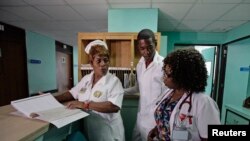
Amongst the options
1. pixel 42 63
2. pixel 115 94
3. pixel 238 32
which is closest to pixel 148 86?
pixel 115 94

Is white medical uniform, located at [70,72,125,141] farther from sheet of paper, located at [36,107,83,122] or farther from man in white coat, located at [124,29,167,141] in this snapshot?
man in white coat, located at [124,29,167,141]

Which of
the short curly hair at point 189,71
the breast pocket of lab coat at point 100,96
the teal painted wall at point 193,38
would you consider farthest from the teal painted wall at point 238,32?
the breast pocket of lab coat at point 100,96

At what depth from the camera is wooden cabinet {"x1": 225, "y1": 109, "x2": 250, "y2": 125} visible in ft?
6.93

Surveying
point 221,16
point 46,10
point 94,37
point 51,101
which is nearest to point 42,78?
point 46,10

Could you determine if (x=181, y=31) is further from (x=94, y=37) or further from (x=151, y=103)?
(x=151, y=103)

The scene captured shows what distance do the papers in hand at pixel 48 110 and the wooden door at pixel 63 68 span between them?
6215mm

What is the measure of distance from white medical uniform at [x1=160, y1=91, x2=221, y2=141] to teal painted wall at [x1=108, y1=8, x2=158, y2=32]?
2.37 meters

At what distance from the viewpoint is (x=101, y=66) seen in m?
1.30

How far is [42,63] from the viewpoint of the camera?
18.7 ft

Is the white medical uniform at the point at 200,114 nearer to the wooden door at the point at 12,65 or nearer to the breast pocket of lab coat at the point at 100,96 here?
the breast pocket of lab coat at the point at 100,96

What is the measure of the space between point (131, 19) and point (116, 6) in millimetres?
379

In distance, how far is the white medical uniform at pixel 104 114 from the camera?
122cm

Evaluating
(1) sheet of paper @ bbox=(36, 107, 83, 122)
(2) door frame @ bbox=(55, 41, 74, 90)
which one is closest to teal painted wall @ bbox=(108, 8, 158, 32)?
(1) sheet of paper @ bbox=(36, 107, 83, 122)

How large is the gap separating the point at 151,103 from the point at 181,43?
3821mm
